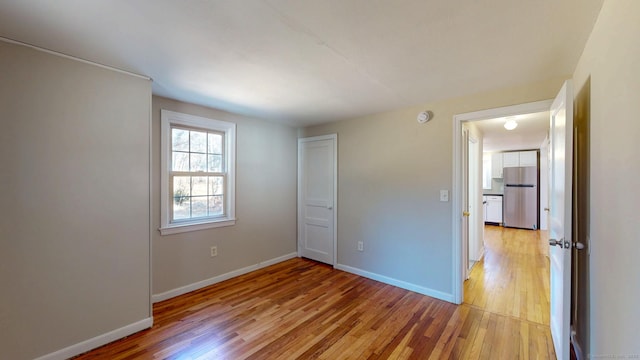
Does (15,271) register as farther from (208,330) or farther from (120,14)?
(120,14)

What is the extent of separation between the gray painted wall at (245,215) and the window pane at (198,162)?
0.42 m

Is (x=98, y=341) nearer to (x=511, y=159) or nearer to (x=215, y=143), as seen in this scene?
(x=215, y=143)

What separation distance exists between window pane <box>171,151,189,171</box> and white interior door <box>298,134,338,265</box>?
1.78 meters

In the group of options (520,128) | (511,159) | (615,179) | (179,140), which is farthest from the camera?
(511,159)

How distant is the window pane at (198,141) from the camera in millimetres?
3242

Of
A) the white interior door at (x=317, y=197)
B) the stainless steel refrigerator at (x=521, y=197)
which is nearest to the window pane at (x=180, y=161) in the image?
the white interior door at (x=317, y=197)

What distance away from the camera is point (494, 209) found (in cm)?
766

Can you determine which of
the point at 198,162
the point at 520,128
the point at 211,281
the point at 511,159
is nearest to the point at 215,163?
the point at 198,162

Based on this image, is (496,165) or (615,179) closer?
(615,179)

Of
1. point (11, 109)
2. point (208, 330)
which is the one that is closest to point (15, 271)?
point (11, 109)

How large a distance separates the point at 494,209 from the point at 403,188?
6.04m

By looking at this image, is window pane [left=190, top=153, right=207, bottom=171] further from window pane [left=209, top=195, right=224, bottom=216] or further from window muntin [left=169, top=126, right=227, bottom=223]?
window pane [left=209, top=195, right=224, bottom=216]

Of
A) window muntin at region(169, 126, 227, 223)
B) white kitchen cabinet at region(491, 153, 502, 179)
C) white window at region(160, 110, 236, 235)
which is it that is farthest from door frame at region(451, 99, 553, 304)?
white kitchen cabinet at region(491, 153, 502, 179)

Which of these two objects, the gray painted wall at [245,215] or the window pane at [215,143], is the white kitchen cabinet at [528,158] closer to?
the gray painted wall at [245,215]
